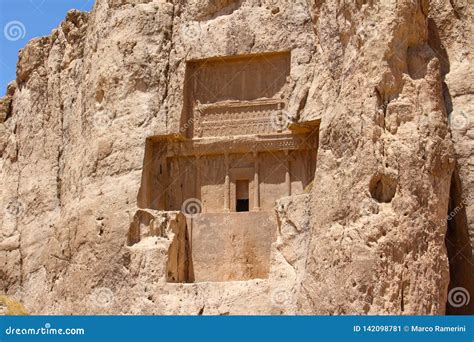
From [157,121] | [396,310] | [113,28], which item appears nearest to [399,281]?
[396,310]

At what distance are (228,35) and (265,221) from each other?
16.3 feet

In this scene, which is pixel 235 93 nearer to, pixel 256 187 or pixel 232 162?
pixel 232 162

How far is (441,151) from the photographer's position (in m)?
16.8

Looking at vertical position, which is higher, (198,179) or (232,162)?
(232,162)

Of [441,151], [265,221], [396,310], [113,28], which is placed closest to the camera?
[396,310]

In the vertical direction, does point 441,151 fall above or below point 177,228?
above

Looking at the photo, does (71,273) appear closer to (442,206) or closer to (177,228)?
(177,228)
